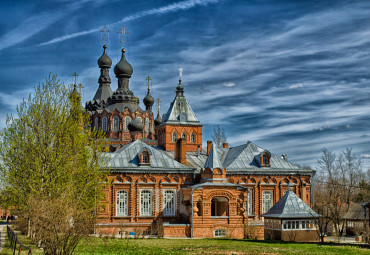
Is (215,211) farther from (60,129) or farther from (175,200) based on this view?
(60,129)

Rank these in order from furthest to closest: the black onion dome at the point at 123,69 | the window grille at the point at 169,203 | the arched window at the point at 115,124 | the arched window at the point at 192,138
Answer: the black onion dome at the point at 123,69 < the arched window at the point at 115,124 < the arched window at the point at 192,138 < the window grille at the point at 169,203

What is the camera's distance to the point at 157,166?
35562 mm

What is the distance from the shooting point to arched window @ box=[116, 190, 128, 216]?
34.4m

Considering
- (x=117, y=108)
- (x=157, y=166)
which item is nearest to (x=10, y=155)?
(x=157, y=166)

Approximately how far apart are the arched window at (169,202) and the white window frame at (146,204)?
1.03 metres

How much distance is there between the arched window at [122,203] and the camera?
113 feet

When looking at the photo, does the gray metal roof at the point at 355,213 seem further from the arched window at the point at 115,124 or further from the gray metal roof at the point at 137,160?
the arched window at the point at 115,124

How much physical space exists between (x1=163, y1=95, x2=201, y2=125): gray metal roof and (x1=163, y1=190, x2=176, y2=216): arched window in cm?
942

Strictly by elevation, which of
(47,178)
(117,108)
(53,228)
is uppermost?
(117,108)

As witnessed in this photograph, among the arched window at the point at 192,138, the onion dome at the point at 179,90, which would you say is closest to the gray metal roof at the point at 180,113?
the onion dome at the point at 179,90

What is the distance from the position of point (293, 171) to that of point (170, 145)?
10.9 m

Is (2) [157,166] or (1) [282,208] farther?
(2) [157,166]

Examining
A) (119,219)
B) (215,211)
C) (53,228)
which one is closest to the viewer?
(53,228)

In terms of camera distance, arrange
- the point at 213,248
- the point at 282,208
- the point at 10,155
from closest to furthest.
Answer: the point at 213,248
the point at 10,155
the point at 282,208
